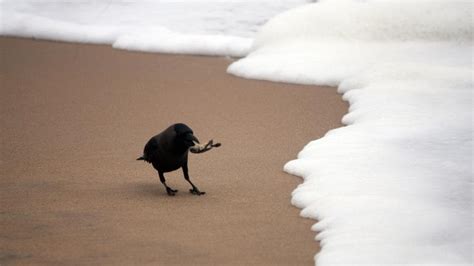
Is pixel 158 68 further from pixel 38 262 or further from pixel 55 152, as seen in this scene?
pixel 38 262

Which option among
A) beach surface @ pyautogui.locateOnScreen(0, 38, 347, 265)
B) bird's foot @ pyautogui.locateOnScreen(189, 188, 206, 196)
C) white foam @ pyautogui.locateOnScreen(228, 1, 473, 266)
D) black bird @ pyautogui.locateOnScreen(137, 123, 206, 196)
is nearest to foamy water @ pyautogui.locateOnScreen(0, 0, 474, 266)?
white foam @ pyautogui.locateOnScreen(228, 1, 473, 266)

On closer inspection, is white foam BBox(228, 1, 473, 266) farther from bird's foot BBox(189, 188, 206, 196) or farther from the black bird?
the black bird

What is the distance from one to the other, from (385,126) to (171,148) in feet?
6.76

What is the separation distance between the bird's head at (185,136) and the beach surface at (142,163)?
339mm

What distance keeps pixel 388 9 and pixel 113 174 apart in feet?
18.2

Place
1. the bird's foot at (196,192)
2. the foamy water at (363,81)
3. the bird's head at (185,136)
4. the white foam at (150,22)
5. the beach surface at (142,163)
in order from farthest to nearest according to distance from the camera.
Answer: the white foam at (150,22)
the bird's foot at (196,192)
the bird's head at (185,136)
the foamy water at (363,81)
the beach surface at (142,163)

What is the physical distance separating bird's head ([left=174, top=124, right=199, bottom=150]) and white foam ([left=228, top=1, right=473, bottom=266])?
0.66 meters

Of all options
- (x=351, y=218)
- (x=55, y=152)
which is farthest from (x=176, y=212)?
(x=55, y=152)

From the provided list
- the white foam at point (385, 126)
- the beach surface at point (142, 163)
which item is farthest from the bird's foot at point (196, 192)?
the white foam at point (385, 126)

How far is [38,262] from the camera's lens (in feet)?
15.0

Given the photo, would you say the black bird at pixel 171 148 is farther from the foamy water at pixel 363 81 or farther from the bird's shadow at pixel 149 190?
the foamy water at pixel 363 81

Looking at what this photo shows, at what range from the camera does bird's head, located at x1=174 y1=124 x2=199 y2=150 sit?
540cm

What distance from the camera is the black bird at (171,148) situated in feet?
17.8

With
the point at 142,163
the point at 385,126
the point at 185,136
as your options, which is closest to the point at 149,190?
the point at 185,136
